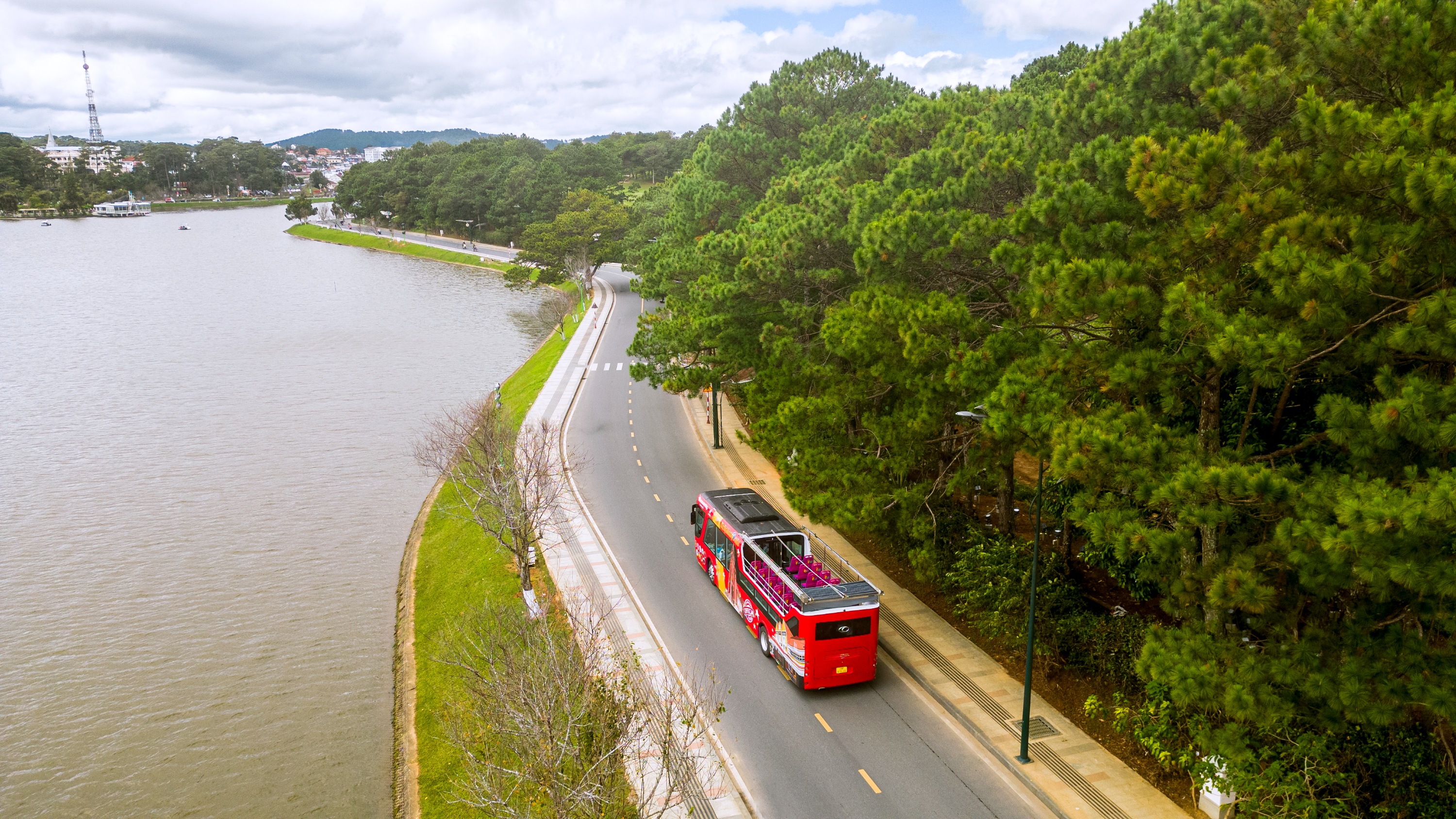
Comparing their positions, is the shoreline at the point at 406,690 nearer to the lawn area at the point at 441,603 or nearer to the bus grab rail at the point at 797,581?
the lawn area at the point at 441,603

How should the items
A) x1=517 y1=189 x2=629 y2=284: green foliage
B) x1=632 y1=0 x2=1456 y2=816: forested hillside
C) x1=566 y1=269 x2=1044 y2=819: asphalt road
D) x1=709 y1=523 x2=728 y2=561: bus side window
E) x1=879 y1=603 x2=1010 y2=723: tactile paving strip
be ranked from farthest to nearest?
x1=517 y1=189 x2=629 y2=284: green foliage → x1=709 y1=523 x2=728 y2=561: bus side window → x1=879 y1=603 x2=1010 y2=723: tactile paving strip → x1=566 y1=269 x2=1044 y2=819: asphalt road → x1=632 y1=0 x2=1456 y2=816: forested hillside

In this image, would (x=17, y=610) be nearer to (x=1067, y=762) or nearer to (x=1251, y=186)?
(x=1067, y=762)

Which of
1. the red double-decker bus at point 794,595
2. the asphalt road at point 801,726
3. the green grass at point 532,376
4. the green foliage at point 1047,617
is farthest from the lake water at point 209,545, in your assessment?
the green foliage at point 1047,617

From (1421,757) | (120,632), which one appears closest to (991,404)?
(1421,757)

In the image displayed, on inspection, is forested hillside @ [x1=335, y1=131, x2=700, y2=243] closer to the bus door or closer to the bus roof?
the bus roof

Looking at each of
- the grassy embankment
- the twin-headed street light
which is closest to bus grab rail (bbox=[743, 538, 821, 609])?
the twin-headed street light

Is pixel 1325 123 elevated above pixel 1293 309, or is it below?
above
